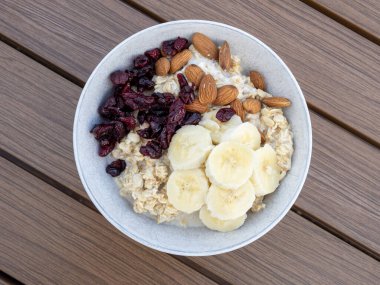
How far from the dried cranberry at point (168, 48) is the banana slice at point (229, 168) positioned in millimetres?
217

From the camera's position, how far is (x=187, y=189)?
0.87 metres

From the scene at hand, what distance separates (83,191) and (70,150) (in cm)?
9

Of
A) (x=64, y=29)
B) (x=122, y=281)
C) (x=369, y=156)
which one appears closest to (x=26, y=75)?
(x=64, y=29)

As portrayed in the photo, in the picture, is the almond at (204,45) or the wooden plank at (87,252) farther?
the wooden plank at (87,252)

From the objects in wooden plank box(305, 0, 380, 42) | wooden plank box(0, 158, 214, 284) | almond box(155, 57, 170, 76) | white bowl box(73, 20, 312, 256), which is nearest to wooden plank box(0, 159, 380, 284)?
wooden plank box(0, 158, 214, 284)

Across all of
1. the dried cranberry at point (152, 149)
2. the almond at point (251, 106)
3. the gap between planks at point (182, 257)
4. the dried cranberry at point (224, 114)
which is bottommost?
the gap between planks at point (182, 257)

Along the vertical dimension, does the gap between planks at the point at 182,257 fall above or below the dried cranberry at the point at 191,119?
below

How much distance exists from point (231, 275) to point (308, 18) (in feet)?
2.00

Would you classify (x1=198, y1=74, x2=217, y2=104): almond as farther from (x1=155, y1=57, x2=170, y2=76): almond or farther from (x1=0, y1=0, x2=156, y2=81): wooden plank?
(x1=0, y1=0, x2=156, y2=81): wooden plank

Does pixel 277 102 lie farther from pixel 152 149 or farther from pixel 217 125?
pixel 152 149

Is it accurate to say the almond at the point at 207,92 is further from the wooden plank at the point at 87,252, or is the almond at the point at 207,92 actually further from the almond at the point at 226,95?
the wooden plank at the point at 87,252

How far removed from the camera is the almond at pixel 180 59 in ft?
3.08

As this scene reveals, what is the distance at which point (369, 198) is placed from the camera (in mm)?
1071

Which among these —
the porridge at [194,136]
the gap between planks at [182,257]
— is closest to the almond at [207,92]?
the porridge at [194,136]
